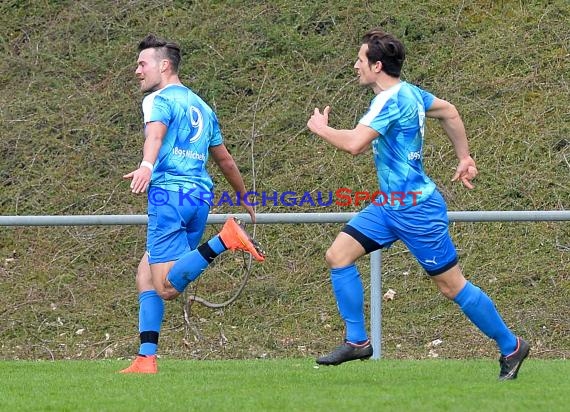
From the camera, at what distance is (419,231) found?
6375mm

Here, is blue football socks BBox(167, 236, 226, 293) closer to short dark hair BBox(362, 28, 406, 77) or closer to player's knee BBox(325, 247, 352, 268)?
player's knee BBox(325, 247, 352, 268)

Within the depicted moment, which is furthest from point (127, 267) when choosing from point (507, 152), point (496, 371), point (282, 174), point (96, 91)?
point (496, 371)

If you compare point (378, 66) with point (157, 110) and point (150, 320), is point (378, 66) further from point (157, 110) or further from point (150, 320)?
point (150, 320)

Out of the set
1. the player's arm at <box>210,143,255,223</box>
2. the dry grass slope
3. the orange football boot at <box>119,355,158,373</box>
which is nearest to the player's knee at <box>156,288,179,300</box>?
the orange football boot at <box>119,355,158,373</box>

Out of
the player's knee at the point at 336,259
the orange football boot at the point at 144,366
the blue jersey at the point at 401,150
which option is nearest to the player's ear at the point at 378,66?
the blue jersey at the point at 401,150

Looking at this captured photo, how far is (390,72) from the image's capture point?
21.2 ft

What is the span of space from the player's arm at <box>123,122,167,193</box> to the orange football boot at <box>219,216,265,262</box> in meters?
0.66

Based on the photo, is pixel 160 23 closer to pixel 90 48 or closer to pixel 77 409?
pixel 90 48

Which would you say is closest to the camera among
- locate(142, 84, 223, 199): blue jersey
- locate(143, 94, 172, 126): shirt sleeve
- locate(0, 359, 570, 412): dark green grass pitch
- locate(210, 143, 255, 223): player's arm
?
locate(0, 359, 570, 412): dark green grass pitch

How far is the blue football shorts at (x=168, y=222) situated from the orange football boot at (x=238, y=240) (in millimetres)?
267

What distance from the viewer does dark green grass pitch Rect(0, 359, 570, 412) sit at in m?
5.54

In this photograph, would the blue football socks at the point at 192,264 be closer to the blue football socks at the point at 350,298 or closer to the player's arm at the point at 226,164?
the player's arm at the point at 226,164

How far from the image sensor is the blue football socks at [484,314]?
20.9 ft

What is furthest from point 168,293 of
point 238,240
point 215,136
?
point 215,136
